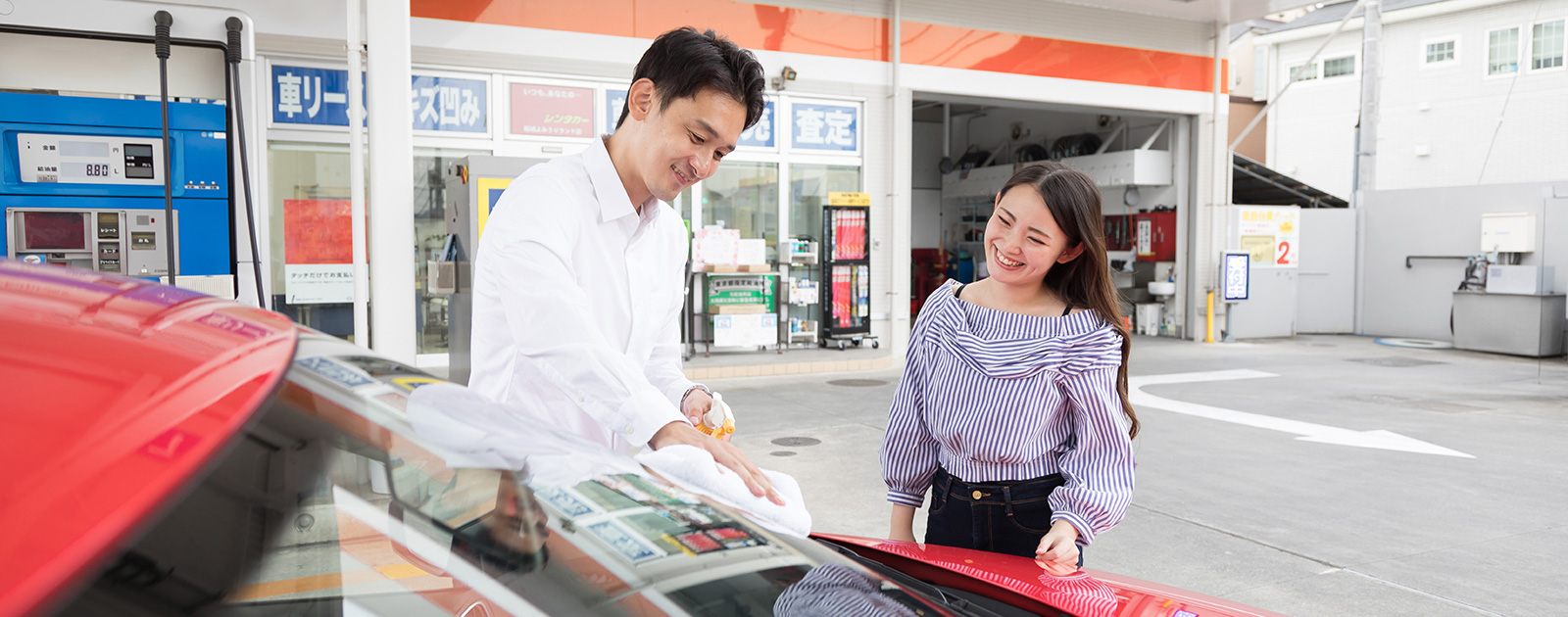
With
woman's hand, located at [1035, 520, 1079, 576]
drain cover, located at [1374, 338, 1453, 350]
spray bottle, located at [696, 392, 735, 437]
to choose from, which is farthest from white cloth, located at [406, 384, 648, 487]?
drain cover, located at [1374, 338, 1453, 350]

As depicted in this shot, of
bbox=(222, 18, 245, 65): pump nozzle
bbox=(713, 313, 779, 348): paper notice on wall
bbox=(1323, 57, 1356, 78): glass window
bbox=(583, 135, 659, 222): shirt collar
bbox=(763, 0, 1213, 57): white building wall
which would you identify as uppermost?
bbox=(1323, 57, 1356, 78): glass window

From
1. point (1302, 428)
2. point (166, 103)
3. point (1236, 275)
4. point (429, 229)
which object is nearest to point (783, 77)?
point (429, 229)

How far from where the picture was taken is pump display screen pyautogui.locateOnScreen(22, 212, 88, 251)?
423 centimetres

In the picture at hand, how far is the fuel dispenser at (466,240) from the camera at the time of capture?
514 cm

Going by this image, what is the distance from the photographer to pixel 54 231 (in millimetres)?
4273

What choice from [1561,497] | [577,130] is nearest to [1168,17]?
[577,130]

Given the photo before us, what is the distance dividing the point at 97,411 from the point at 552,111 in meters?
8.66

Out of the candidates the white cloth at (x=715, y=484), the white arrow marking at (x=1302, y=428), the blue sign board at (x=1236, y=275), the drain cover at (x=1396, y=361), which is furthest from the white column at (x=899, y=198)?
the white cloth at (x=715, y=484)

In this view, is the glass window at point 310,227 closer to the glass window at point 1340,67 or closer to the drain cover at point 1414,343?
the drain cover at point 1414,343

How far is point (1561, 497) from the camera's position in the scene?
190 inches

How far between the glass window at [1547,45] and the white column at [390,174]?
2251 centimetres

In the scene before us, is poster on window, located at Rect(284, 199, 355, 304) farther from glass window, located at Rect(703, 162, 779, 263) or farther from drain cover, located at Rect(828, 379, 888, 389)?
drain cover, located at Rect(828, 379, 888, 389)

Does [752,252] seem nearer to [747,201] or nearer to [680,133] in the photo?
[747,201]

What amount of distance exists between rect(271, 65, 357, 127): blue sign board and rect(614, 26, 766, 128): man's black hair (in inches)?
278
